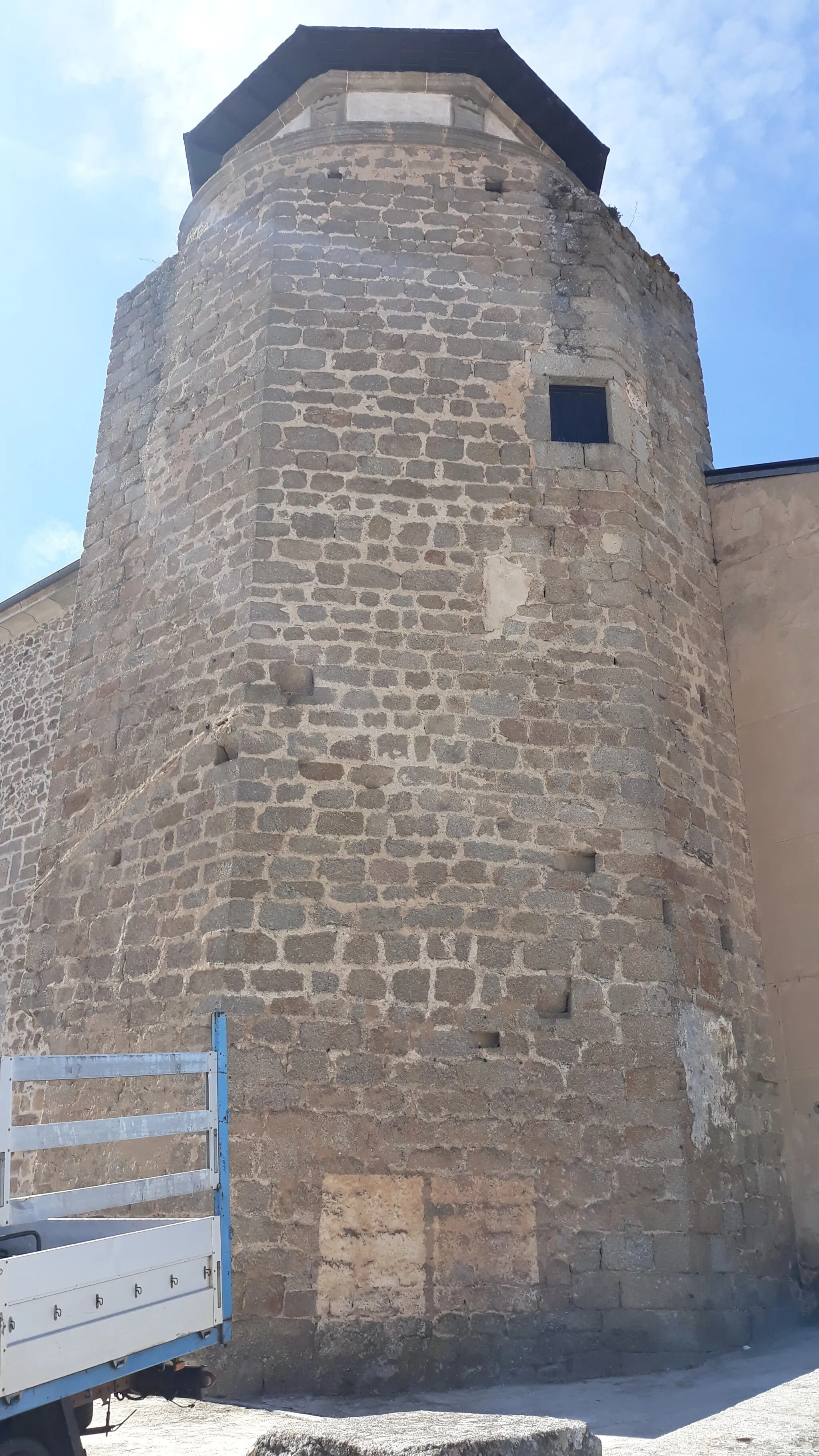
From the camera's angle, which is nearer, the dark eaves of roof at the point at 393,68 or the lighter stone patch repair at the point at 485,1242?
the lighter stone patch repair at the point at 485,1242

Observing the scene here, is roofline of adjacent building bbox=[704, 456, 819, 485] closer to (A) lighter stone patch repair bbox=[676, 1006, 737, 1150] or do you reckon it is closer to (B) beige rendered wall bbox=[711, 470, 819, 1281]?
(B) beige rendered wall bbox=[711, 470, 819, 1281]

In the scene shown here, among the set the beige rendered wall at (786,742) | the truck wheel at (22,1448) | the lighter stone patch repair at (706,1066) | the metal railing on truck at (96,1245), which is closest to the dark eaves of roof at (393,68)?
the beige rendered wall at (786,742)

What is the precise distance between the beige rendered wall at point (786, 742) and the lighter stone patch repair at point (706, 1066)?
653 millimetres

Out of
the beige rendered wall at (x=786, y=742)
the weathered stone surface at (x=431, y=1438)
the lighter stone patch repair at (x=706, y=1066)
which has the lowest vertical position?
the weathered stone surface at (x=431, y=1438)

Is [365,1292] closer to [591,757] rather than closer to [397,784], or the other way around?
[397,784]

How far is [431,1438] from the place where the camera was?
2.99m

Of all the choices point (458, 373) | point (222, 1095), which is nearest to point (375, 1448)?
point (222, 1095)

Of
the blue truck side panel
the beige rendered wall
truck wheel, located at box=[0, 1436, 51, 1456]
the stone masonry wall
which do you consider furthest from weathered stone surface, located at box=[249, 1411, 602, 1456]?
the stone masonry wall

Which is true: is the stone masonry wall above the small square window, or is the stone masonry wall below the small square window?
below

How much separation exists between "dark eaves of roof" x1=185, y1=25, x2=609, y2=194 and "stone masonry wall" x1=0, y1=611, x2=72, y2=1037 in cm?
417

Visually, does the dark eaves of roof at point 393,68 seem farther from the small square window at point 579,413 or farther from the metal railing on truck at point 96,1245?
the metal railing on truck at point 96,1245

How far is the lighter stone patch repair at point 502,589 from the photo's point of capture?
6277 millimetres

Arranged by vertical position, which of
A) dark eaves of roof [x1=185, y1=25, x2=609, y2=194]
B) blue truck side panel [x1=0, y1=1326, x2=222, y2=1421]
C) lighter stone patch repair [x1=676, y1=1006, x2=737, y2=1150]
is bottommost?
blue truck side panel [x1=0, y1=1326, x2=222, y2=1421]

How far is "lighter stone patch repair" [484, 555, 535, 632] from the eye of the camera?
247 inches
